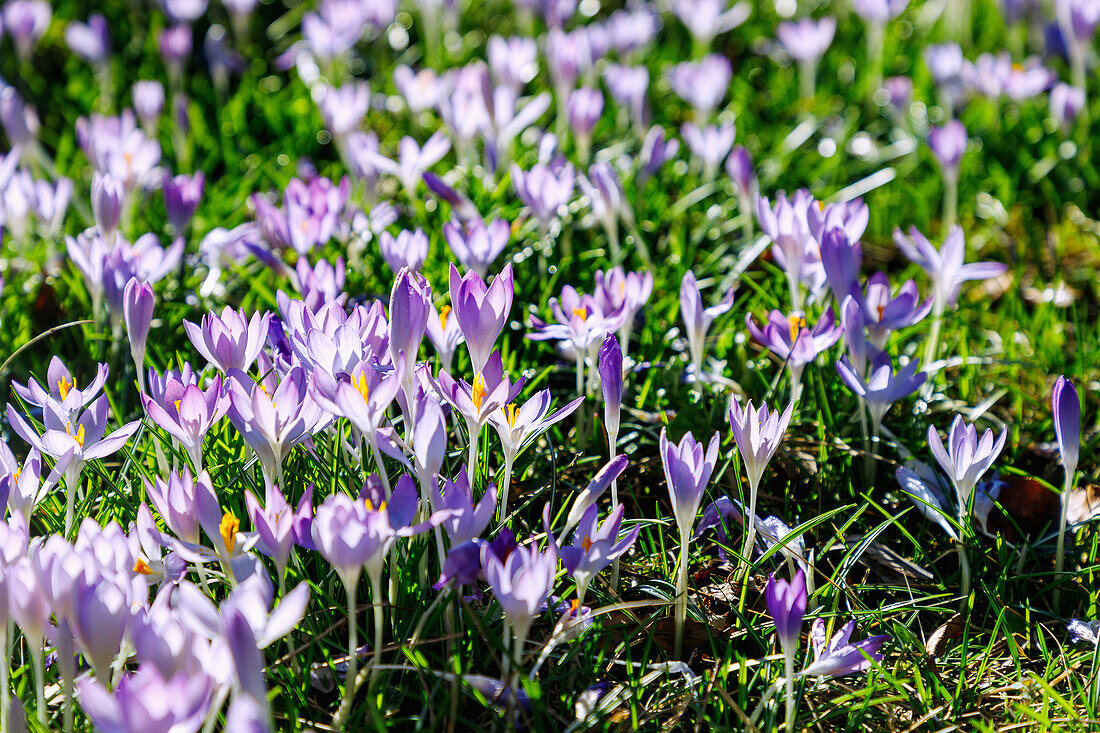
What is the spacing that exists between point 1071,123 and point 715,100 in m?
1.14

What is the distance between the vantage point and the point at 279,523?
4.06ft

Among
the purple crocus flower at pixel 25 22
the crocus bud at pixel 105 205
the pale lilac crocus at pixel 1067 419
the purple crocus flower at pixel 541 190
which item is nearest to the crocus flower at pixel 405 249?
the purple crocus flower at pixel 541 190

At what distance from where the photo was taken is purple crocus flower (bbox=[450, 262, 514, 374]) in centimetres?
144

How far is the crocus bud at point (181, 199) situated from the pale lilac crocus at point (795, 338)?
1.47 metres

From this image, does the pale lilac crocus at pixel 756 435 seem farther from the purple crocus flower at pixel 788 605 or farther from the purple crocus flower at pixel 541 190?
the purple crocus flower at pixel 541 190

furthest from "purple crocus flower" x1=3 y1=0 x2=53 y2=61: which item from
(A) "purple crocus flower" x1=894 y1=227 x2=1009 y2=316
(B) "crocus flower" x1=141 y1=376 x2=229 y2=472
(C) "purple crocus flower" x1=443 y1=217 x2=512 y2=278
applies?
(A) "purple crocus flower" x1=894 y1=227 x2=1009 y2=316

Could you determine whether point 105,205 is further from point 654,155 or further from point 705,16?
point 705,16

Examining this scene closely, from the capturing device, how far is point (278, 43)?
4152 mm

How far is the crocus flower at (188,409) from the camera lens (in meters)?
1.39

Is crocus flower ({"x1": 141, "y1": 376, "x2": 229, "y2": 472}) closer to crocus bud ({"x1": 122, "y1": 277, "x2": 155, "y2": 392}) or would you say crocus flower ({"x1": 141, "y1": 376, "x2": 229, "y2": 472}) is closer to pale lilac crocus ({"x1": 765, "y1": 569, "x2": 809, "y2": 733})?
crocus bud ({"x1": 122, "y1": 277, "x2": 155, "y2": 392})

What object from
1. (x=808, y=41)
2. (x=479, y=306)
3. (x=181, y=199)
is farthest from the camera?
(x=808, y=41)

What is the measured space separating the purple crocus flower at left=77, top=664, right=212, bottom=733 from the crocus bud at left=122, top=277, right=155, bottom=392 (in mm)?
773

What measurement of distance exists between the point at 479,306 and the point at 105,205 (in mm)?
1144

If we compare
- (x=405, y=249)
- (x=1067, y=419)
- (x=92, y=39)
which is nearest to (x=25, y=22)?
(x=92, y=39)
